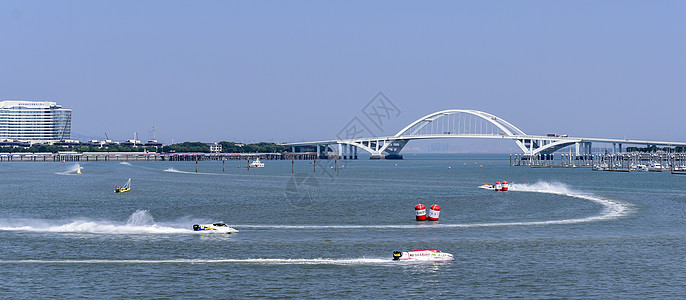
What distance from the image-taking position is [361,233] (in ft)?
164

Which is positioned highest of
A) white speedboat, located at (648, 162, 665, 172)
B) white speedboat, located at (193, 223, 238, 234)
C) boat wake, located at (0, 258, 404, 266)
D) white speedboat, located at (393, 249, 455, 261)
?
white speedboat, located at (648, 162, 665, 172)

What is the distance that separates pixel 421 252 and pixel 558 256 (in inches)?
313

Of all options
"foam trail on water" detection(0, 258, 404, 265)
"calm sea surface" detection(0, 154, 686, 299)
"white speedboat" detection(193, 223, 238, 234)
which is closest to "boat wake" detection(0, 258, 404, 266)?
"foam trail on water" detection(0, 258, 404, 265)

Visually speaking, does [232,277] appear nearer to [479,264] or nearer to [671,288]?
[479,264]

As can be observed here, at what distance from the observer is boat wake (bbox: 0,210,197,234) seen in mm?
50281

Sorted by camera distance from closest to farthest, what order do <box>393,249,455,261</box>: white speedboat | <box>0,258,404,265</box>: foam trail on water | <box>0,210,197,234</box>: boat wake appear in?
1. <box>0,258,404,265</box>: foam trail on water
2. <box>393,249,455,261</box>: white speedboat
3. <box>0,210,197,234</box>: boat wake

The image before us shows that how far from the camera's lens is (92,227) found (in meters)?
51.5

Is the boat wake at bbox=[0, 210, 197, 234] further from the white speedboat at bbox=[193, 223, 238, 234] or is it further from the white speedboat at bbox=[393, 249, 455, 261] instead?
the white speedboat at bbox=[393, 249, 455, 261]

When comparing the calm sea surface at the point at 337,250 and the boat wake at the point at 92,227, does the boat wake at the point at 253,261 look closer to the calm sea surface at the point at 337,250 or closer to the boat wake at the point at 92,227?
the calm sea surface at the point at 337,250

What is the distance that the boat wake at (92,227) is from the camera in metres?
50.3

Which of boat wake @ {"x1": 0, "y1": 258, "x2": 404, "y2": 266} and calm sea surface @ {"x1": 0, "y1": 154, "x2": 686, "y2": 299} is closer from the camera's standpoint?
calm sea surface @ {"x1": 0, "y1": 154, "x2": 686, "y2": 299}

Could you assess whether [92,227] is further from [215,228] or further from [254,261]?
[254,261]

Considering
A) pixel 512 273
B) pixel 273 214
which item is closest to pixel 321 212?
pixel 273 214

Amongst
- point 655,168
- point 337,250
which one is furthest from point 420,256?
point 655,168
